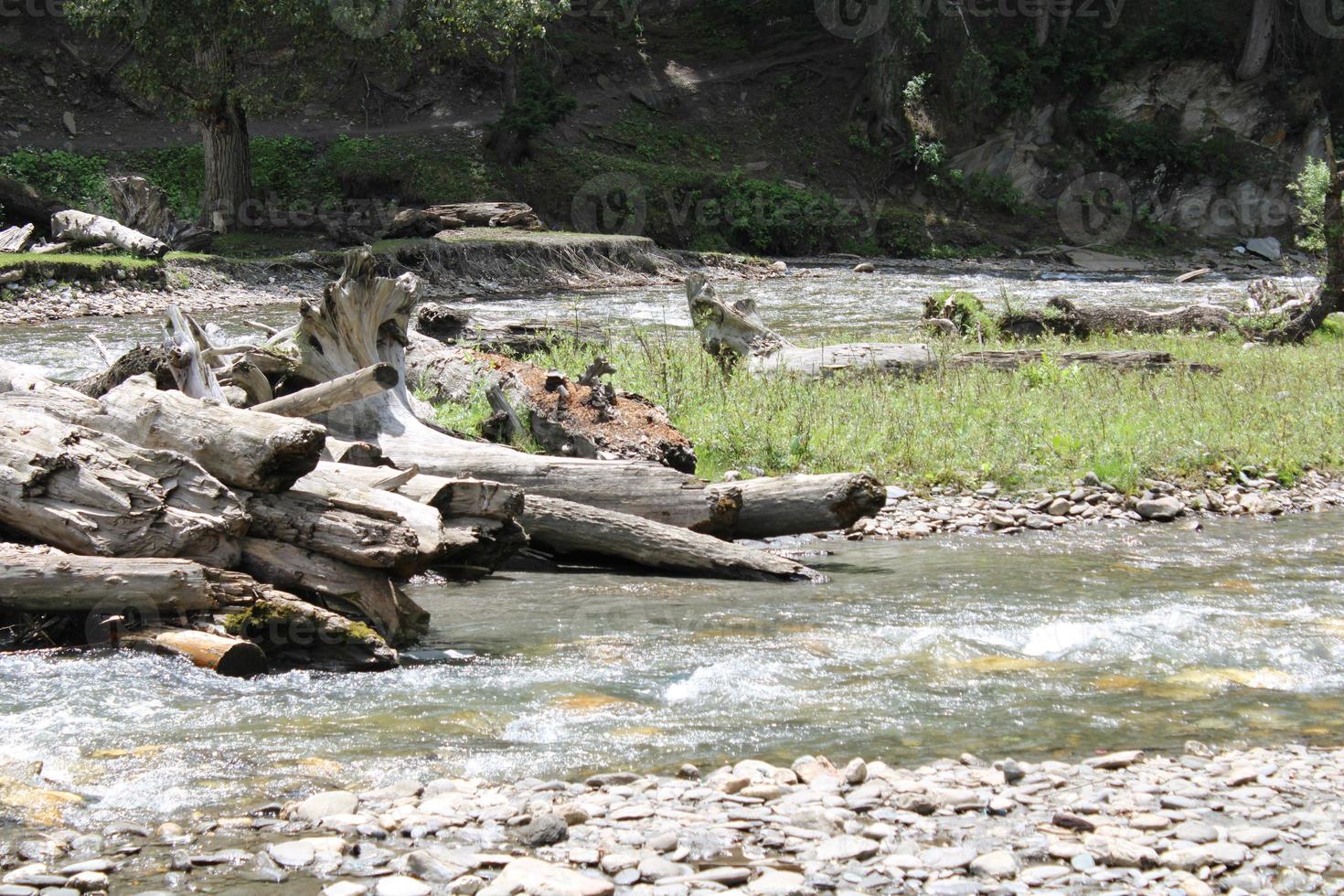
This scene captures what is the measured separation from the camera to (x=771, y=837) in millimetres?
4031

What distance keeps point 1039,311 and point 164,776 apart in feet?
47.7

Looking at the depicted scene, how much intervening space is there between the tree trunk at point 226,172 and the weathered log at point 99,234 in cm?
403

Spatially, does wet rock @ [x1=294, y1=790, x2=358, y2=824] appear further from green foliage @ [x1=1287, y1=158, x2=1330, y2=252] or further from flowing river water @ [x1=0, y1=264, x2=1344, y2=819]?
green foliage @ [x1=1287, y1=158, x2=1330, y2=252]

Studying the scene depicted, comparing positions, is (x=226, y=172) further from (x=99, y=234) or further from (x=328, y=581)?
(x=328, y=581)

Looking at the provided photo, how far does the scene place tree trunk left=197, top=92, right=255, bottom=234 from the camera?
93.4ft

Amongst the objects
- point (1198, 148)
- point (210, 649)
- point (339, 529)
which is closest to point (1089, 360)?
→ point (339, 529)

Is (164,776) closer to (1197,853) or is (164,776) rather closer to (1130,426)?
(1197,853)

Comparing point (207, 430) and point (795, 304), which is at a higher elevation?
point (207, 430)
